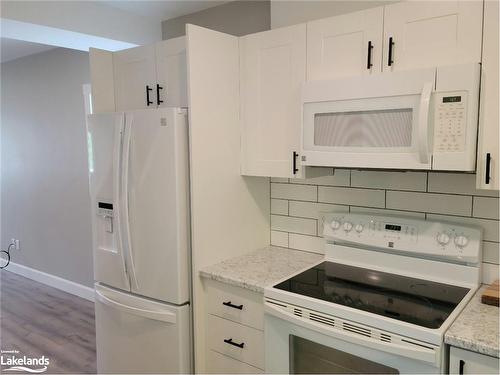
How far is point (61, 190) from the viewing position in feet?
14.3

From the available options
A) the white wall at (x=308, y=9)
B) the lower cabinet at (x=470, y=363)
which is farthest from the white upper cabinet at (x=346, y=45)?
the lower cabinet at (x=470, y=363)

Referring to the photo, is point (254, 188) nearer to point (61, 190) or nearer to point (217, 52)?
point (217, 52)

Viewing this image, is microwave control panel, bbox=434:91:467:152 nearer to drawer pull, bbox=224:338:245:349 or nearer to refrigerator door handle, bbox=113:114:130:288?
drawer pull, bbox=224:338:245:349

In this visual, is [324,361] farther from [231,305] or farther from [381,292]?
[231,305]

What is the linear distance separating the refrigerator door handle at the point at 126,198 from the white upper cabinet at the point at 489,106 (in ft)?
5.27

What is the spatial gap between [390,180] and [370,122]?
46cm

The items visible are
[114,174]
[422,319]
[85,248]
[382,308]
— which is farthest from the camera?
[85,248]

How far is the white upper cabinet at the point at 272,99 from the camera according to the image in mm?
2084

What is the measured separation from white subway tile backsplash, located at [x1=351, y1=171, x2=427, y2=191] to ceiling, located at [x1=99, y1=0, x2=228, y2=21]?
1.53 metres

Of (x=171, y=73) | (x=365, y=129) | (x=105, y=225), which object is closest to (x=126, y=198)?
(x=105, y=225)

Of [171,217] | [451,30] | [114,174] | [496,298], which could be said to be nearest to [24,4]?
[114,174]

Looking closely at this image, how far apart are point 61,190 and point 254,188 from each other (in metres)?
2.73

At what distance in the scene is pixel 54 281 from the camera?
4602mm

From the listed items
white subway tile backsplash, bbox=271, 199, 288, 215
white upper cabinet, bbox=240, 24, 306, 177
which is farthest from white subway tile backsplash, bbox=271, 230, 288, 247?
white upper cabinet, bbox=240, 24, 306, 177
